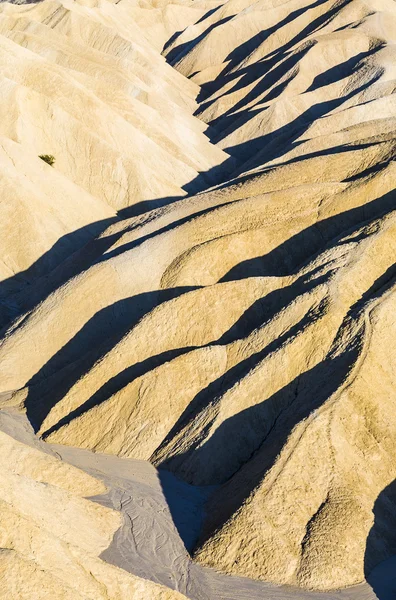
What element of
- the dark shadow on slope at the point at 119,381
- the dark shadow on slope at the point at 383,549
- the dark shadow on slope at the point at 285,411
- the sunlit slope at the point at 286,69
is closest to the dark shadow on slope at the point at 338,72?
the sunlit slope at the point at 286,69

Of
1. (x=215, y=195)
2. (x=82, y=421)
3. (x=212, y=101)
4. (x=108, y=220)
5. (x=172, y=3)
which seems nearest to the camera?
(x=82, y=421)

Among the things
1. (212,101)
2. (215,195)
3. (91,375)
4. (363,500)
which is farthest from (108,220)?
(212,101)

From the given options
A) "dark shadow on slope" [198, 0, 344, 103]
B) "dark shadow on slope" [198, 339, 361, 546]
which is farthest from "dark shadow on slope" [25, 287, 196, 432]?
"dark shadow on slope" [198, 0, 344, 103]

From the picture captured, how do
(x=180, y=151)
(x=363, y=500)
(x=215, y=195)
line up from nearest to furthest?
(x=363, y=500) < (x=215, y=195) < (x=180, y=151)

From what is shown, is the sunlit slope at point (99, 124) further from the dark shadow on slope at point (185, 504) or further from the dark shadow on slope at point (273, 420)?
the dark shadow on slope at point (185, 504)

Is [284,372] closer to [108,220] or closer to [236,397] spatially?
[236,397]

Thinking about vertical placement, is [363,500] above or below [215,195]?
below

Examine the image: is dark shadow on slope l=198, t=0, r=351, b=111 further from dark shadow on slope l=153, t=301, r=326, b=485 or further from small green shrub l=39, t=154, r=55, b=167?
dark shadow on slope l=153, t=301, r=326, b=485
